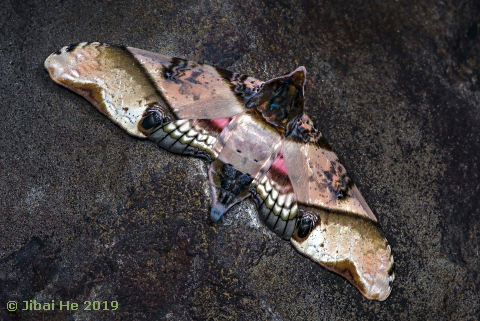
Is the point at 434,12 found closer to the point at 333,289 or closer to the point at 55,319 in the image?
the point at 333,289

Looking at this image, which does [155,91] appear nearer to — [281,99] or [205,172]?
[205,172]

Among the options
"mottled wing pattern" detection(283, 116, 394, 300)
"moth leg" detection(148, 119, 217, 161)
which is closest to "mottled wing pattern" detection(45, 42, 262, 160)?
"moth leg" detection(148, 119, 217, 161)

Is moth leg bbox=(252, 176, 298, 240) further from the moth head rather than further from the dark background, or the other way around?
the moth head

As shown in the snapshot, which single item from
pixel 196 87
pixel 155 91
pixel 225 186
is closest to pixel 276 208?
pixel 225 186

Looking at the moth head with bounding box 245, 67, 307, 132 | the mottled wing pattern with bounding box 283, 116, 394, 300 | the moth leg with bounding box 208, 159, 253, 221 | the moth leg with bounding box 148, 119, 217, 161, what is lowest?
the mottled wing pattern with bounding box 283, 116, 394, 300

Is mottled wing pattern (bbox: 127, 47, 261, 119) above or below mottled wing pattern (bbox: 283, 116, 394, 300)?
above

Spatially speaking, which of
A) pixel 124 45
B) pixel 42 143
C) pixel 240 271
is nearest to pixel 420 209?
pixel 240 271

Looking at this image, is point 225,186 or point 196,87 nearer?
point 225,186
